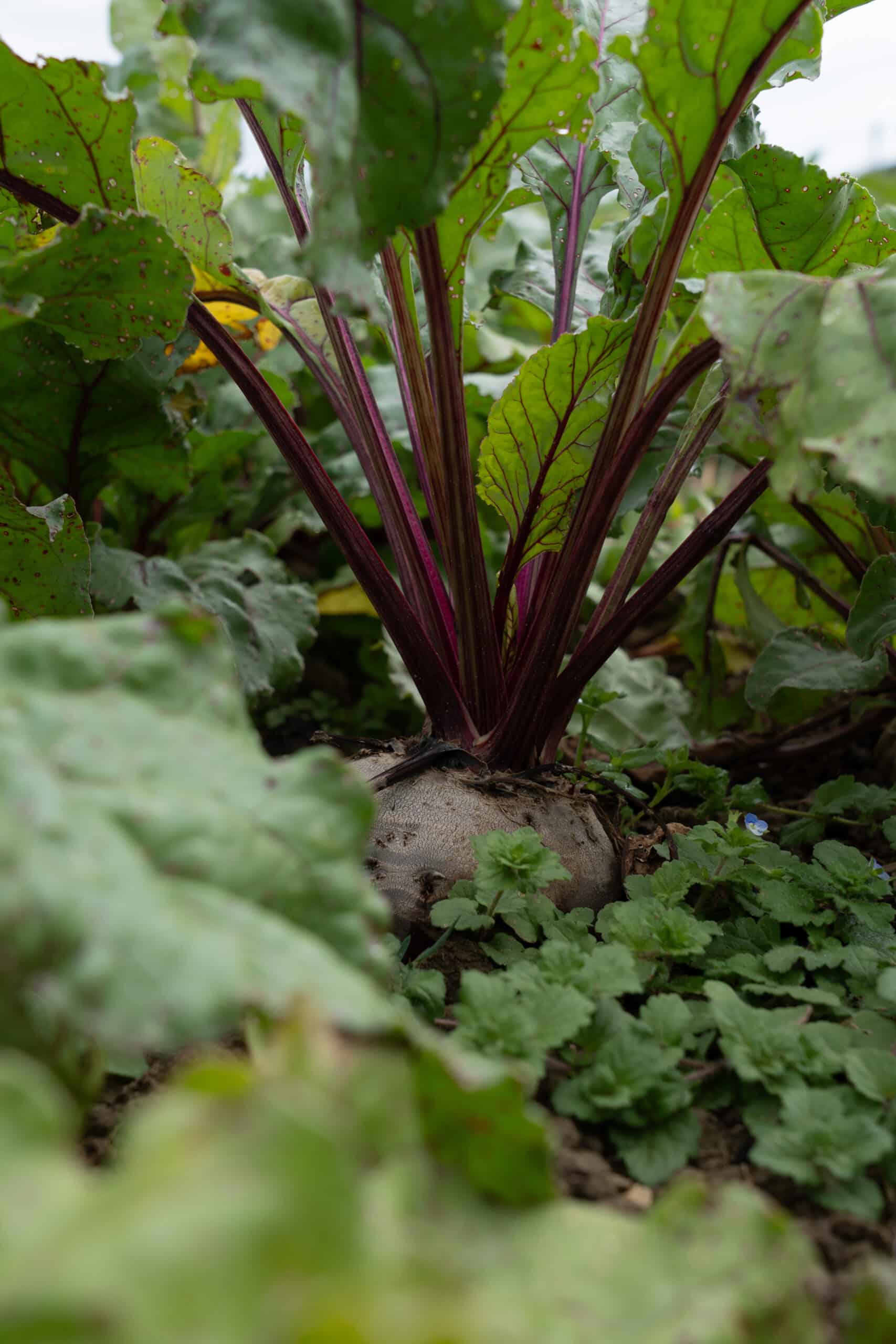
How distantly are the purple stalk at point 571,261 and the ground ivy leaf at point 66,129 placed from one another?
0.56m

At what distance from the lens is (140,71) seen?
2.63 meters

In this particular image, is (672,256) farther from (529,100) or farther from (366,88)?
(366,88)

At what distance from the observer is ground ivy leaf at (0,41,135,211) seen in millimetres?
994

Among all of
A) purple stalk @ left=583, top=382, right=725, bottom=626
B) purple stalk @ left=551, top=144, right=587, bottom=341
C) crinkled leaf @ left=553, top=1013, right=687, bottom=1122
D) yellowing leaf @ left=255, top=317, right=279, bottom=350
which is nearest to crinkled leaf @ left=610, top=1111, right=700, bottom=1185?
crinkled leaf @ left=553, top=1013, right=687, bottom=1122

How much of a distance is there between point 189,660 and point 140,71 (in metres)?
2.71

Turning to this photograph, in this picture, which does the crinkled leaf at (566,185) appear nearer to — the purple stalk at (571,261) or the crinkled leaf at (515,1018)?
the purple stalk at (571,261)

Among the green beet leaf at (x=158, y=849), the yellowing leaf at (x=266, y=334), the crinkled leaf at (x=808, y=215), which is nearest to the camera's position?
the green beet leaf at (x=158, y=849)

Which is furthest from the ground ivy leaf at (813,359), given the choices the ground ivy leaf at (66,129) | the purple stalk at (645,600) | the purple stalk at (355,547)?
the ground ivy leaf at (66,129)

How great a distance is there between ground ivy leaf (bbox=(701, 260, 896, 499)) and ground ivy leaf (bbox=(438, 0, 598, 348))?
0.28 metres

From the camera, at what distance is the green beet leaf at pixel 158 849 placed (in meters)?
0.44

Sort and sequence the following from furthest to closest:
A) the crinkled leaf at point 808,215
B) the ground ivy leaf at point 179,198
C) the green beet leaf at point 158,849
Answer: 1. the ground ivy leaf at point 179,198
2. the crinkled leaf at point 808,215
3. the green beet leaf at point 158,849

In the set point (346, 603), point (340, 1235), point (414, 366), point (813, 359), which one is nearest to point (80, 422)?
point (414, 366)

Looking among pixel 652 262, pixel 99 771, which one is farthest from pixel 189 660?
pixel 652 262

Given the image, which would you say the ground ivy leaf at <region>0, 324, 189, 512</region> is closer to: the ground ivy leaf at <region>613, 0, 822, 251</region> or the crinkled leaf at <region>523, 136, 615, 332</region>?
the crinkled leaf at <region>523, 136, 615, 332</region>
